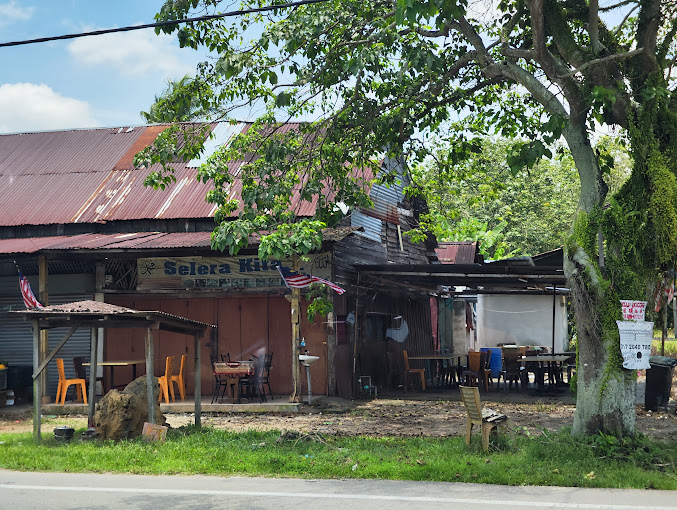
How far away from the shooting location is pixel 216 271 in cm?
1658

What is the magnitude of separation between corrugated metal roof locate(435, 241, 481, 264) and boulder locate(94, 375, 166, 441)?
17.3 m

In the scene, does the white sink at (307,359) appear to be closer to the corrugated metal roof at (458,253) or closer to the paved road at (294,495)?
the paved road at (294,495)

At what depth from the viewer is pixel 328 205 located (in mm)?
12758

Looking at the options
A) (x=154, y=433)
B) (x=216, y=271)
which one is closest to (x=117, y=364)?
(x=216, y=271)

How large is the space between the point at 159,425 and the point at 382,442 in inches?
137

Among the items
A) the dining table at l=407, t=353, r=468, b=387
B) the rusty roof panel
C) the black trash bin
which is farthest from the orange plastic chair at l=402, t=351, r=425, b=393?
the rusty roof panel

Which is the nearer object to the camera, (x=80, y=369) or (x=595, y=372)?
(x=595, y=372)

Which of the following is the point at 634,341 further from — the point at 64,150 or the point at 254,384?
the point at 64,150

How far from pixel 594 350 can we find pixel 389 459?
119 inches

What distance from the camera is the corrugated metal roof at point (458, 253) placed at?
28.4m

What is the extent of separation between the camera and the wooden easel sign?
11.2 m

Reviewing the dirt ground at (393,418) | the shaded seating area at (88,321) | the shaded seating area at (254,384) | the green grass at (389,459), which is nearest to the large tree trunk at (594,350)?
the green grass at (389,459)

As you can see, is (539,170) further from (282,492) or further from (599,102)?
(282,492)

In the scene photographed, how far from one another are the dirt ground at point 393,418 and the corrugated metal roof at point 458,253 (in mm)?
11194
